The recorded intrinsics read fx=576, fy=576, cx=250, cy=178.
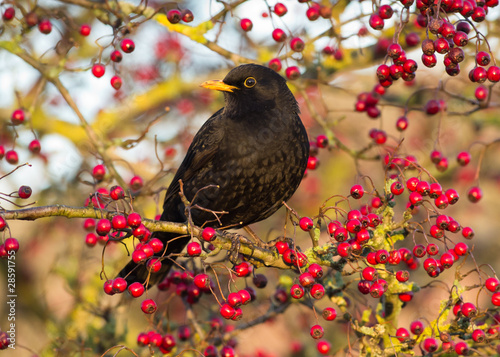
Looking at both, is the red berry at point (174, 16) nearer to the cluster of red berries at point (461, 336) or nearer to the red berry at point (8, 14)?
the red berry at point (8, 14)

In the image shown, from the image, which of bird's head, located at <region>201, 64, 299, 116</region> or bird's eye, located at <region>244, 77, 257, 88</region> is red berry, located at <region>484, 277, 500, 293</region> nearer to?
bird's head, located at <region>201, 64, 299, 116</region>

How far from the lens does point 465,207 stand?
306 inches

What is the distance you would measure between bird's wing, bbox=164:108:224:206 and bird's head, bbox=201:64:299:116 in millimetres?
168

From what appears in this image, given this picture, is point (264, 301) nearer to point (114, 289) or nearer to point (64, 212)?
point (114, 289)

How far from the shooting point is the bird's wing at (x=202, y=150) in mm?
3811

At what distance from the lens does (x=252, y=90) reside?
12.9ft

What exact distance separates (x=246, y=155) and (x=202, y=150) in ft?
1.26

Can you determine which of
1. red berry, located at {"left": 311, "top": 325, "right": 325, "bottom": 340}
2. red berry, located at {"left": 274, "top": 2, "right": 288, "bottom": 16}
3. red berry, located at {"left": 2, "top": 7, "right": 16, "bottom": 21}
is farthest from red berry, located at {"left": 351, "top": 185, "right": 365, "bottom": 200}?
red berry, located at {"left": 2, "top": 7, "right": 16, "bottom": 21}

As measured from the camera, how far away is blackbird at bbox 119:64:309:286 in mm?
3635

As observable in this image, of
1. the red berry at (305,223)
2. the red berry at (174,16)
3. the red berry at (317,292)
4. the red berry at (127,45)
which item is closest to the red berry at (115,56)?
the red berry at (127,45)

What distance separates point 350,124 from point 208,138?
15.5 feet

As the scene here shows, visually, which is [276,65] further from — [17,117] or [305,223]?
[17,117]

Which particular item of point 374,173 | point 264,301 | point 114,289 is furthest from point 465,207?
point 114,289

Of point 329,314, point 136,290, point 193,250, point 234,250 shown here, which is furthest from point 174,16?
point 329,314
